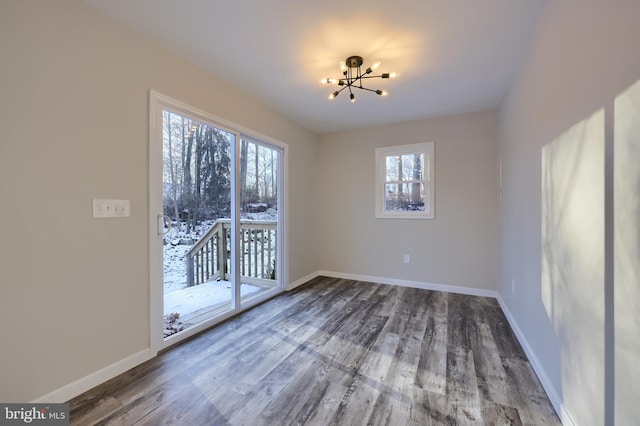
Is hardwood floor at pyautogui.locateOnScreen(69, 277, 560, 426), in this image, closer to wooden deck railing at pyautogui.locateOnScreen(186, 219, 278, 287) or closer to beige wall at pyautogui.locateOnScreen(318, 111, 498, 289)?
wooden deck railing at pyautogui.locateOnScreen(186, 219, 278, 287)

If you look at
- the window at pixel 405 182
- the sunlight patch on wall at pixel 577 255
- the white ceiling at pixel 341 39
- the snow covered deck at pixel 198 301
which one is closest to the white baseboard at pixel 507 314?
the sunlight patch on wall at pixel 577 255

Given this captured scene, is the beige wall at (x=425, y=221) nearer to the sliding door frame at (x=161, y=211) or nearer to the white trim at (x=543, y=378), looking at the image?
the white trim at (x=543, y=378)

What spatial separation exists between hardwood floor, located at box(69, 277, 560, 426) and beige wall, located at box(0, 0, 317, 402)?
0.35 metres

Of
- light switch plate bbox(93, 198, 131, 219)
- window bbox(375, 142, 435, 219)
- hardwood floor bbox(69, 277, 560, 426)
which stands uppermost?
window bbox(375, 142, 435, 219)

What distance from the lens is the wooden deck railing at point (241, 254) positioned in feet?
9.16

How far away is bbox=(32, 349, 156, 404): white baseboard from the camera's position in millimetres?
1562

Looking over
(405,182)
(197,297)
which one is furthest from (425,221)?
(197,297)

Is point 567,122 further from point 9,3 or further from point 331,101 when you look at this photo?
point 9,3

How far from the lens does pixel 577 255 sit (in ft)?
4.30

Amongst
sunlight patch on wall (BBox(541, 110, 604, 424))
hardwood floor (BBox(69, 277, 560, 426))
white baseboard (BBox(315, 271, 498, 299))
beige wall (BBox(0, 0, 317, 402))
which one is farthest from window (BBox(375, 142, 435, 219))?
beige wall (BBox(0, 0, 317, 402))

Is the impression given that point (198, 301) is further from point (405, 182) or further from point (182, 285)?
point (405, 182)

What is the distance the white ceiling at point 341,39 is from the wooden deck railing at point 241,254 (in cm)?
163

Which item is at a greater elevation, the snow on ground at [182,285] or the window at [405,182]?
the window at [405,182]

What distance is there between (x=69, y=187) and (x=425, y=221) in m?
3.87
